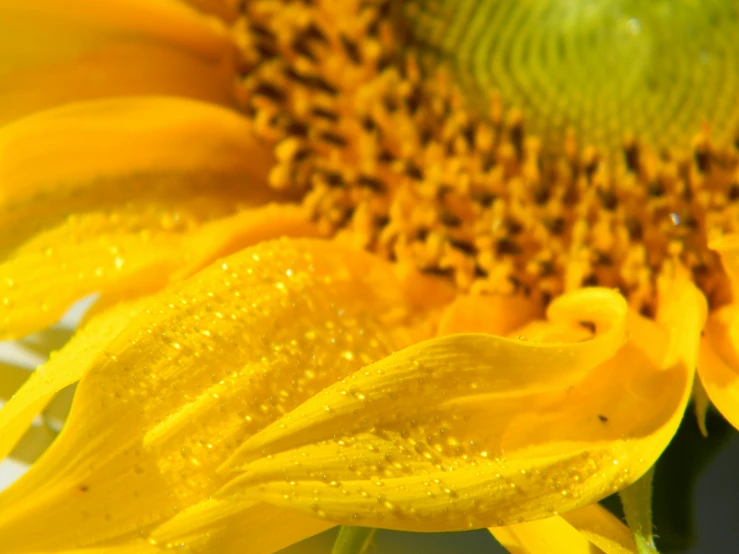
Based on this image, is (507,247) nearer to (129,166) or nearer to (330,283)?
(330,283)

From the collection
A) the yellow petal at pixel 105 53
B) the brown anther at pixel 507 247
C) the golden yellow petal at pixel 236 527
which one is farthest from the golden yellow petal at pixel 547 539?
the yellow petal at pixel 105 53

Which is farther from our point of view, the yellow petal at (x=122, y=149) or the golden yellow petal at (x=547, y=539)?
the yellow petal at (x=122, y=149)

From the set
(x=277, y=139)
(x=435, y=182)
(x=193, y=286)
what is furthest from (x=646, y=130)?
(x=193, y=286)

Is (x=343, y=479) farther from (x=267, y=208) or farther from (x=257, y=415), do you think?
(x=267, y=208)

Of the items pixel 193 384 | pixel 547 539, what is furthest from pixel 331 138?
pixel 547 539

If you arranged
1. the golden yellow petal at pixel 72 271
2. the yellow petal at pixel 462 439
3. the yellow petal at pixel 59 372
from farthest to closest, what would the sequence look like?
the golden yellow petal at pixel 72 271 → the yellow petal at pixel 59 372 → the yellow petal at pixel 462 439

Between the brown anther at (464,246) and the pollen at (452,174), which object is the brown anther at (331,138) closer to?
the pollen at (452,174)

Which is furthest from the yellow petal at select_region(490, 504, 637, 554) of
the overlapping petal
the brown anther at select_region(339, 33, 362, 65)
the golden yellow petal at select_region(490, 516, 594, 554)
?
the brown anther at select_region(339, 33, 362, 65)

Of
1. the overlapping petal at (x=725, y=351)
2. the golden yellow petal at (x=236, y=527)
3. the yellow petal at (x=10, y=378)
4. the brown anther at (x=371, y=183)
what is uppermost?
the brown anther at (x=371, y=183)
